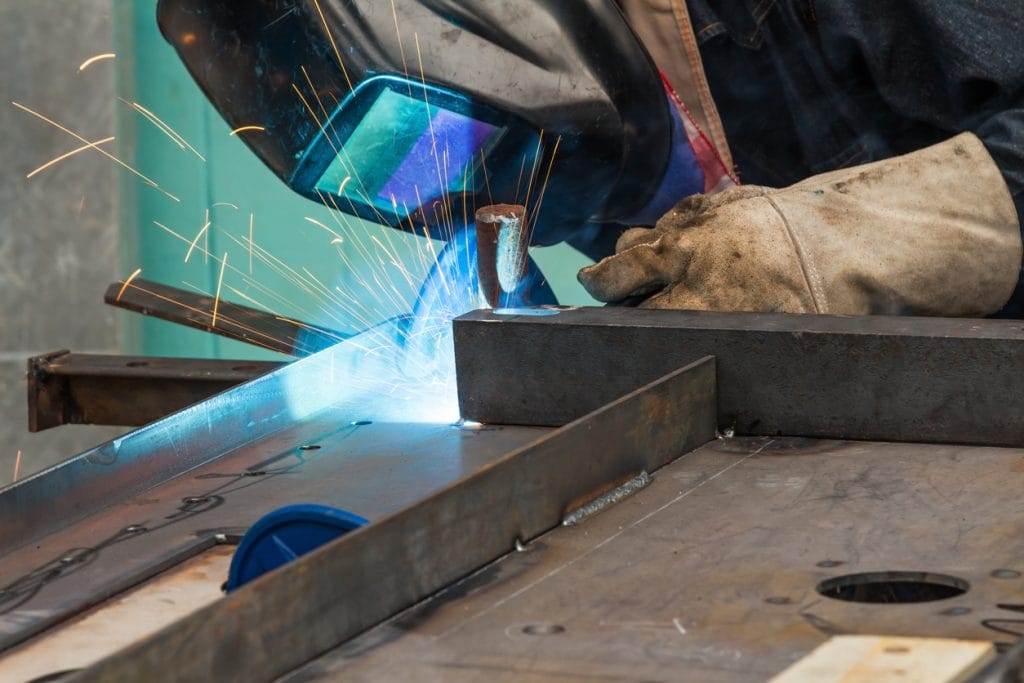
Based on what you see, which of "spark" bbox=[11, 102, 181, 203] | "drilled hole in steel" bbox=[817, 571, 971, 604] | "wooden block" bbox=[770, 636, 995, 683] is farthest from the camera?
"spark" bbox=[11, 102, 181, 203]

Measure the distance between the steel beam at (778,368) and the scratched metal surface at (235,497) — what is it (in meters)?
0.07

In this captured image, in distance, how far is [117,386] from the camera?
8.54ft

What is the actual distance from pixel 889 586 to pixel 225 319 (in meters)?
1.57

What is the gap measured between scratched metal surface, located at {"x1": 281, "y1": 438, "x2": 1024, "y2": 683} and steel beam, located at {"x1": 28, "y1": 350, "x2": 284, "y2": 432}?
105cm

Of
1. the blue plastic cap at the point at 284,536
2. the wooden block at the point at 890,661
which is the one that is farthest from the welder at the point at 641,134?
the wooden block at the point at 890,661

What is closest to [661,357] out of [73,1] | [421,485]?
[421,485]

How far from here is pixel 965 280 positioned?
7.03 feet

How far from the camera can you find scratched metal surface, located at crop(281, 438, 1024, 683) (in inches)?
46.5

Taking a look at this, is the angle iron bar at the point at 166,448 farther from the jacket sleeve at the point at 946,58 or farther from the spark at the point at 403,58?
the jacket sleeve at the point at 946,58

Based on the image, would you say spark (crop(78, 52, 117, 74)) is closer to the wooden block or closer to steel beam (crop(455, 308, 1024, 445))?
steel beam (crop(455, 308, 1024, 445))

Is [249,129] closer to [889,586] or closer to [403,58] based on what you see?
[403,58]

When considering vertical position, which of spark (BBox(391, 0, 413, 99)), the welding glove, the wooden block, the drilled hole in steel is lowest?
the drilled hole in steel

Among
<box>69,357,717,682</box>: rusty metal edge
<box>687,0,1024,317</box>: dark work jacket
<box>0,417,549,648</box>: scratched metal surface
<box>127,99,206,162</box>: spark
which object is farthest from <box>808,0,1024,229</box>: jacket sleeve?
<box>127,99,206,162</box>: spark

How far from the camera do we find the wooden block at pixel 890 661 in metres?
1.03
